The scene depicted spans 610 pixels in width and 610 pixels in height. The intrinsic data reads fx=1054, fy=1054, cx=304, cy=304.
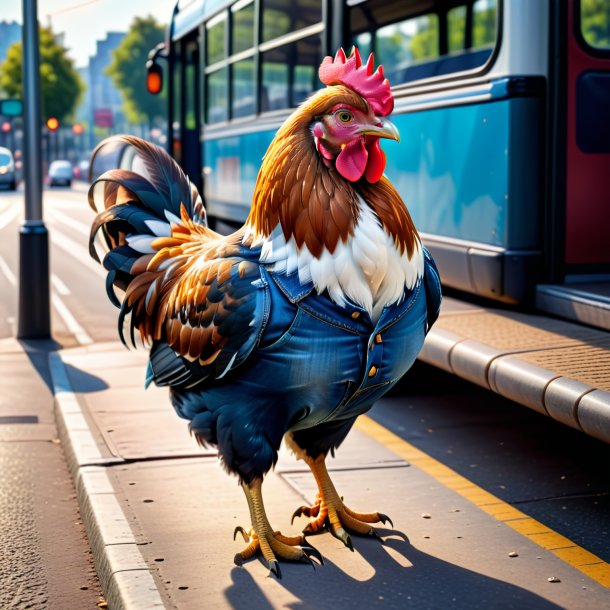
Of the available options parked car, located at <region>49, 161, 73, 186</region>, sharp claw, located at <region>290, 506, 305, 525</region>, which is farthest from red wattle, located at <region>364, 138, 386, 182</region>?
parked car, located at <region>49, 161, 73, 186</region>

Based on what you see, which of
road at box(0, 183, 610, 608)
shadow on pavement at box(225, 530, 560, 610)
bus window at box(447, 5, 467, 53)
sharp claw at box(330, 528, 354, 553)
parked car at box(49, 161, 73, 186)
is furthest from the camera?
parked car at box(49, 161, 73, 186)

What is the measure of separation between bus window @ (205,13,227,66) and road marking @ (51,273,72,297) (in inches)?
133

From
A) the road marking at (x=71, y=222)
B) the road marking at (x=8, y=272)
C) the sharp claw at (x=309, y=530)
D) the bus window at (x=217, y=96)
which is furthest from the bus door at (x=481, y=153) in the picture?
the road marking at (x=71, y=222)

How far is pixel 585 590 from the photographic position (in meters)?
3.70

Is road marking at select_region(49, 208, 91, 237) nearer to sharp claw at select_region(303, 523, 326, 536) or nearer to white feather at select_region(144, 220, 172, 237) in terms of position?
white feather at select_region(144, 220, 172, 237)

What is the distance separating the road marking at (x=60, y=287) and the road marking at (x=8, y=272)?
0.53 metres

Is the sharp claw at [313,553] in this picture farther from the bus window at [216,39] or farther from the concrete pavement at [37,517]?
the bus window at [216,39]

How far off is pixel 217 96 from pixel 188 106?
218 cm

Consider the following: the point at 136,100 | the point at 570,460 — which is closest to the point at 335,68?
the point at 570,460

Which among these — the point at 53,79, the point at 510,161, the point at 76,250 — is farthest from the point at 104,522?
the point at 53,79

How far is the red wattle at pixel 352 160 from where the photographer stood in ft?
11.2

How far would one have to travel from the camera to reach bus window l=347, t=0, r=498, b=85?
7719 mm

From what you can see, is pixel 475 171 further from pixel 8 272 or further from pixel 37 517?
pixel 8 272

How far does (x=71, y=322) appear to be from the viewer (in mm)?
10625
